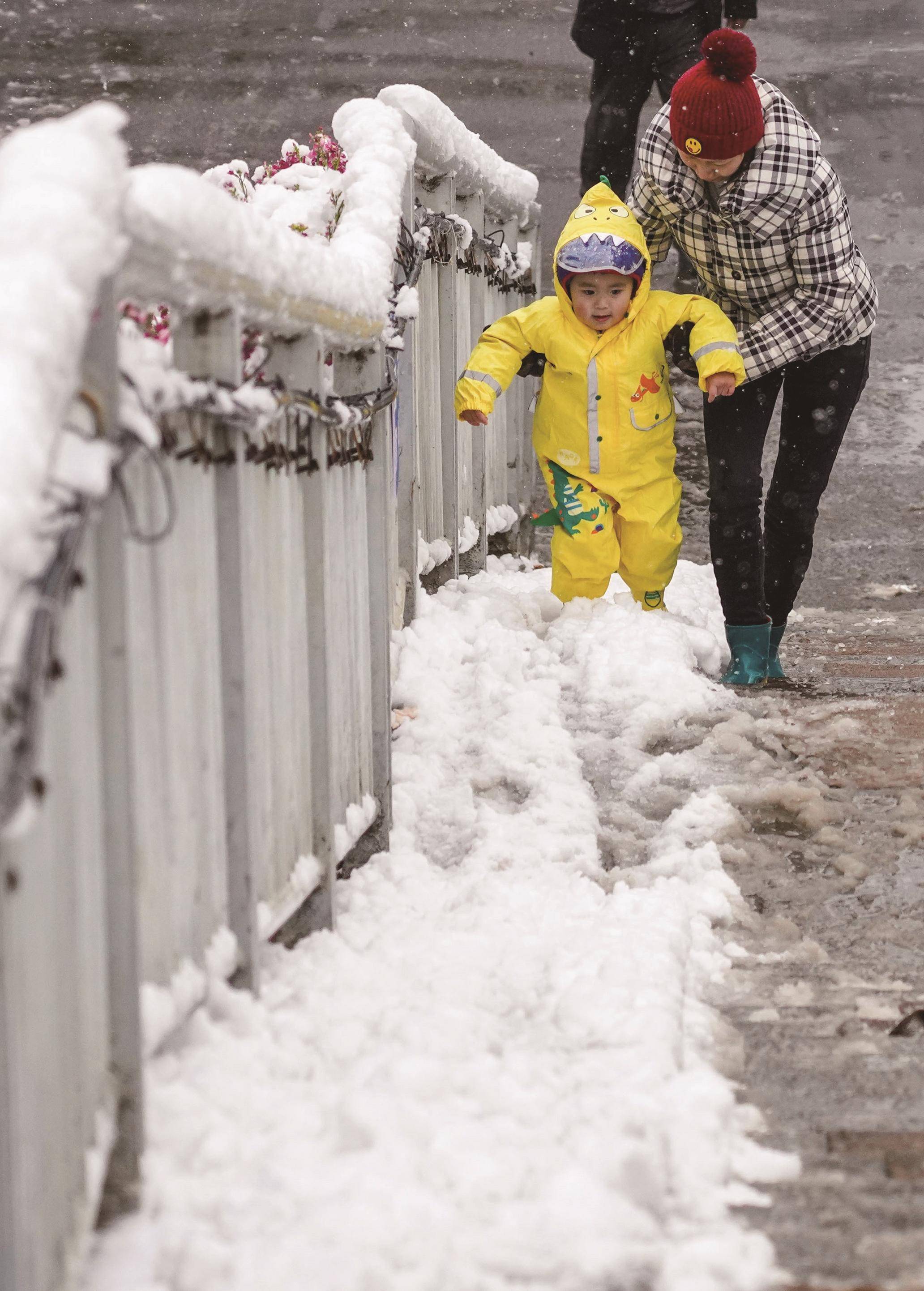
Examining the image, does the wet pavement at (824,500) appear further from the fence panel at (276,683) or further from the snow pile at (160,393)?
the snow pile at (160,393)

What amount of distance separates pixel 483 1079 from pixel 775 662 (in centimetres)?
300

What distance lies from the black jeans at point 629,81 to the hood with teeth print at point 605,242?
262 cm

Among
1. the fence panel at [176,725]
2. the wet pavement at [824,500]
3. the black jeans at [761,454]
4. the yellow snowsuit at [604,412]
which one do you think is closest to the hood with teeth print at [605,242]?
the yellow snowsuit at [604,412]

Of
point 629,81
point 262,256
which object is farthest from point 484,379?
point 629,81

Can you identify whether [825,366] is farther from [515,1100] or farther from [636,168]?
[515,1100]

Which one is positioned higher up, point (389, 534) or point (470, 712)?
point (389, 534)

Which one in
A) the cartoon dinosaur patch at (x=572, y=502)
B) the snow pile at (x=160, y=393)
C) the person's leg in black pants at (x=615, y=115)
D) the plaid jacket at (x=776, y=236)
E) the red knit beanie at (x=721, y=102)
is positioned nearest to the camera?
the snow pile at (x=160, y=393)

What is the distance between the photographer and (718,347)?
4.59m

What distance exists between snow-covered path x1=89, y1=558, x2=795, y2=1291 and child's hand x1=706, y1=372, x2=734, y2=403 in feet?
4.08

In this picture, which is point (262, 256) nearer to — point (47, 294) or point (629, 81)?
point (47, 294)

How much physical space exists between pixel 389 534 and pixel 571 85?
334 inches

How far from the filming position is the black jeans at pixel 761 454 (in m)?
4.77

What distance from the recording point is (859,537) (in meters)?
7.69

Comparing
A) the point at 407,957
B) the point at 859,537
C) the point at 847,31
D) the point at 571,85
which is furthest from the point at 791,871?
the point at 847,31
